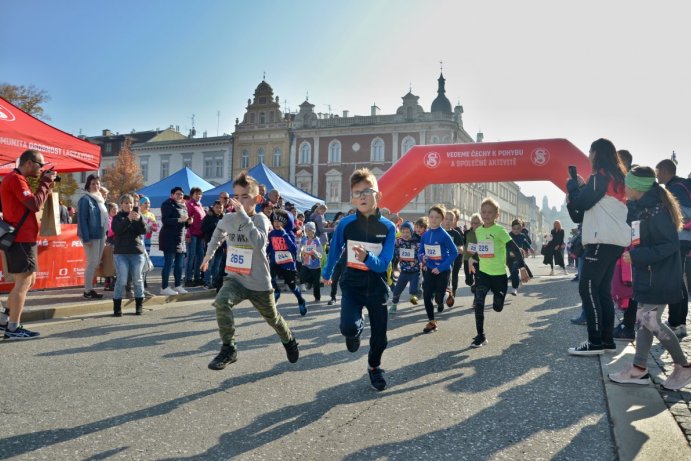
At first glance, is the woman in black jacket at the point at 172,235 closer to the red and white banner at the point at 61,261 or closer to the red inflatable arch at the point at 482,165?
the red and white banner at the point at 61,261

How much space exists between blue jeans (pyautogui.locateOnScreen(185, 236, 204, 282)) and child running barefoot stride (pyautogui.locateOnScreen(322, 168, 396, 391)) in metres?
7.60

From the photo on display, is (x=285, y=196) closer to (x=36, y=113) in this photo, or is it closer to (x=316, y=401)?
(x=316, y=401)

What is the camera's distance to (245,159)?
53250mm

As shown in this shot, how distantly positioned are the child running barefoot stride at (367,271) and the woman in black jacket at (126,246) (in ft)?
14.5

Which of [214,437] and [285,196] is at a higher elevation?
[285,196]

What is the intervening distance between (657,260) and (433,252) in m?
3.62

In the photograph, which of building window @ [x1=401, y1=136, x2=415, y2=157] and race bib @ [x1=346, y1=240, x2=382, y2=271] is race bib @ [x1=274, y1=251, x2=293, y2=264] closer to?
race bib @ [x1=346, y1=240, x2=382, y2=271]

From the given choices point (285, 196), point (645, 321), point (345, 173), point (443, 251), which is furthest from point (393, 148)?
point (645, 321)

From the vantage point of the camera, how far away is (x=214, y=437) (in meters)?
3.03

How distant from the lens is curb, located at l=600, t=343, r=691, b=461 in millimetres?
2803

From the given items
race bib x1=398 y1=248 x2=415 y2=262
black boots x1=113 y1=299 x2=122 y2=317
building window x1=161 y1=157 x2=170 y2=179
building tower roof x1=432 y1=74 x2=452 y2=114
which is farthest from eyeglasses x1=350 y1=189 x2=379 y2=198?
building window x1=161 y1=157 x2=170 y2=179

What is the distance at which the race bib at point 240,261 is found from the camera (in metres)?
4.61

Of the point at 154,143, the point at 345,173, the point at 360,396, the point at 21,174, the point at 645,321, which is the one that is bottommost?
the point at 360,396

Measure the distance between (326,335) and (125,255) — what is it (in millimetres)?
3441
